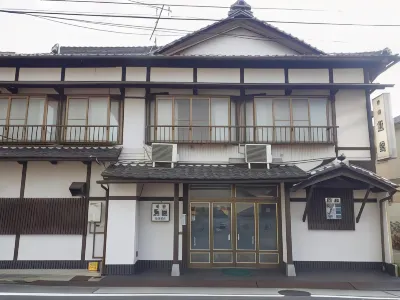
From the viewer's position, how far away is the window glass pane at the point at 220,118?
36.4 feet

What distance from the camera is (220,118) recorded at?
1127 centimetres

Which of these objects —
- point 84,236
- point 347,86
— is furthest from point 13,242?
point 347,86

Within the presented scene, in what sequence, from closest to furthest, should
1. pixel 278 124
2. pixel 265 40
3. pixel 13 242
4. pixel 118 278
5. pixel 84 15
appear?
pixel 84 15, pixel 118 278, pixel 13 242, pixel 278 124, pixel 265 40

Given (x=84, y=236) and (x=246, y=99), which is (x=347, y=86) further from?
(x=84, y=236)

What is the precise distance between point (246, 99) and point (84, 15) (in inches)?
227

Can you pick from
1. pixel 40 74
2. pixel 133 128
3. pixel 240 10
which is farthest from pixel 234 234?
pixel 40 74

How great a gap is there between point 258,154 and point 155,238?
437 centimetres

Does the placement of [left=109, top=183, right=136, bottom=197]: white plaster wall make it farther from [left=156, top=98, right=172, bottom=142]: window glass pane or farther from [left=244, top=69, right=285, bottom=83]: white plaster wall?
[left=244, top=69, right=285, bottom=83]: white plaster wall

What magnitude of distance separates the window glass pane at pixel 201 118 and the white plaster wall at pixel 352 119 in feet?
14.9

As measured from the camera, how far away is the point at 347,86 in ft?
35.4

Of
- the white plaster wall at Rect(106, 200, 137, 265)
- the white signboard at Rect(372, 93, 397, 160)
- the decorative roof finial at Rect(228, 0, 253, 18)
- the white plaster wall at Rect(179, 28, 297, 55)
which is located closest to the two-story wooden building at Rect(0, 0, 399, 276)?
the white plaster wall at Rect(106, 200, 137, 265)

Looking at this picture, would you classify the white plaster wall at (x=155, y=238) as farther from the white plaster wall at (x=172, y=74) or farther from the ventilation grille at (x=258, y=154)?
the white plaster wall at (x=172, y=74)

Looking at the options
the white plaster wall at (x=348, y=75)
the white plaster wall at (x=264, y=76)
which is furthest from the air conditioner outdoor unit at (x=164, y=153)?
the white plaster wall at (x=348, y=75)

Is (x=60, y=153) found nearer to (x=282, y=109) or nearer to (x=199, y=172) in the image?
(x=199, y=172)
